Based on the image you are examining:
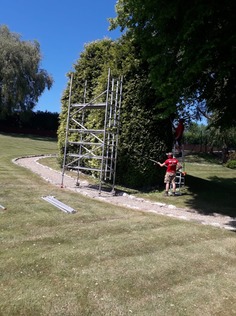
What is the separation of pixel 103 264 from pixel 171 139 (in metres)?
7.80

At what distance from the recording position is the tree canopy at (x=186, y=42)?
816 cm

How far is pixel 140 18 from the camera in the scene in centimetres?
934

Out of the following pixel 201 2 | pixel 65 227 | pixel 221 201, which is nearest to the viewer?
pixel 65 227

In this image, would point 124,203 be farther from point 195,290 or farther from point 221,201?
point 195,290

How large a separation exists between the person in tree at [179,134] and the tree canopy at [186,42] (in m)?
1.36

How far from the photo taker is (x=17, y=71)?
38156 mm

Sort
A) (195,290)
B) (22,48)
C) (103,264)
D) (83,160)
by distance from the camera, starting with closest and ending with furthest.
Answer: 1. (195,290)
2. (103,264)
3. (83,160)
4. (22,48)

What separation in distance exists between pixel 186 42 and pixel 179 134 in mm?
3928

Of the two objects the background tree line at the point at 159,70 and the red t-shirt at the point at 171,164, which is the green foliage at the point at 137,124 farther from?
the red t-shirt at the point at 171,164

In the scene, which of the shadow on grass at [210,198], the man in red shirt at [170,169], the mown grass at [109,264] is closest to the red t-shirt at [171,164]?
the man in red shirt at [170,169]

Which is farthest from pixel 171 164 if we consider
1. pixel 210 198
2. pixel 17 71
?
pixel 17 71

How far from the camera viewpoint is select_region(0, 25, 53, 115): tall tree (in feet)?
124

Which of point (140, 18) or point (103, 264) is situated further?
point (140, 18)

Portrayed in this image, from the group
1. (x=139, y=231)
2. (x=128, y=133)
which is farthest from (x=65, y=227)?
(x=128, y=133)
